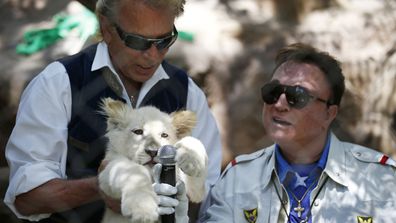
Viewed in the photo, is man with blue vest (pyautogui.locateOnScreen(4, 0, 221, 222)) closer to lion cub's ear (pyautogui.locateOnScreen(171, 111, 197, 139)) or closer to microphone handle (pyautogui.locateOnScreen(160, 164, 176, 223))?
lion cub's ear (pyautogui.locateOnScreen(171, 111, 197, 139))

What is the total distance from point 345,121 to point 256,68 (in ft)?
1.96

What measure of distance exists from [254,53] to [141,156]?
8.55 feet

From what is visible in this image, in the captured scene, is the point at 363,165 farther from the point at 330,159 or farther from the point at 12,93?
the point at 12,93

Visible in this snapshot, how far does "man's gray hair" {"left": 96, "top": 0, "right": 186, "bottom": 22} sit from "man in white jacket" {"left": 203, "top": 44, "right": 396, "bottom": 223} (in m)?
0.41

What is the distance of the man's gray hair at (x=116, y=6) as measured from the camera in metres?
2.57

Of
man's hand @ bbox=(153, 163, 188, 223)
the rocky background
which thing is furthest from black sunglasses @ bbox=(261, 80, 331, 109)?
the rocky background

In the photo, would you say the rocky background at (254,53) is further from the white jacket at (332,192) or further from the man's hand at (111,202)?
the man's hand at (111,202)

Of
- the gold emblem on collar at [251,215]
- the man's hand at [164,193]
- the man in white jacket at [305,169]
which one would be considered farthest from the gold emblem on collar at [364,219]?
the man's hand at [164,193]

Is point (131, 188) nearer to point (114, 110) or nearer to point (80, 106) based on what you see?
point (114, 110)

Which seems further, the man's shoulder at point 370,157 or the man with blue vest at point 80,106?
the man's shoulder at point 370,157

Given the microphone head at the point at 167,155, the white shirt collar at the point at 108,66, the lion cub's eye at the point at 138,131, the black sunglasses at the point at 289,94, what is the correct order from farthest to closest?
the black sunglasses at the point at 289,94, the white shirt collar at the point at 108,66, the lion cub's eye at the point at 138,131, the microphone head at the point at 167,155

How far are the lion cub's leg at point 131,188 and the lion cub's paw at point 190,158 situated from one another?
98 mm

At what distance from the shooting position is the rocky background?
15.1ft

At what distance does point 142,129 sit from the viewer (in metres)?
2.32
